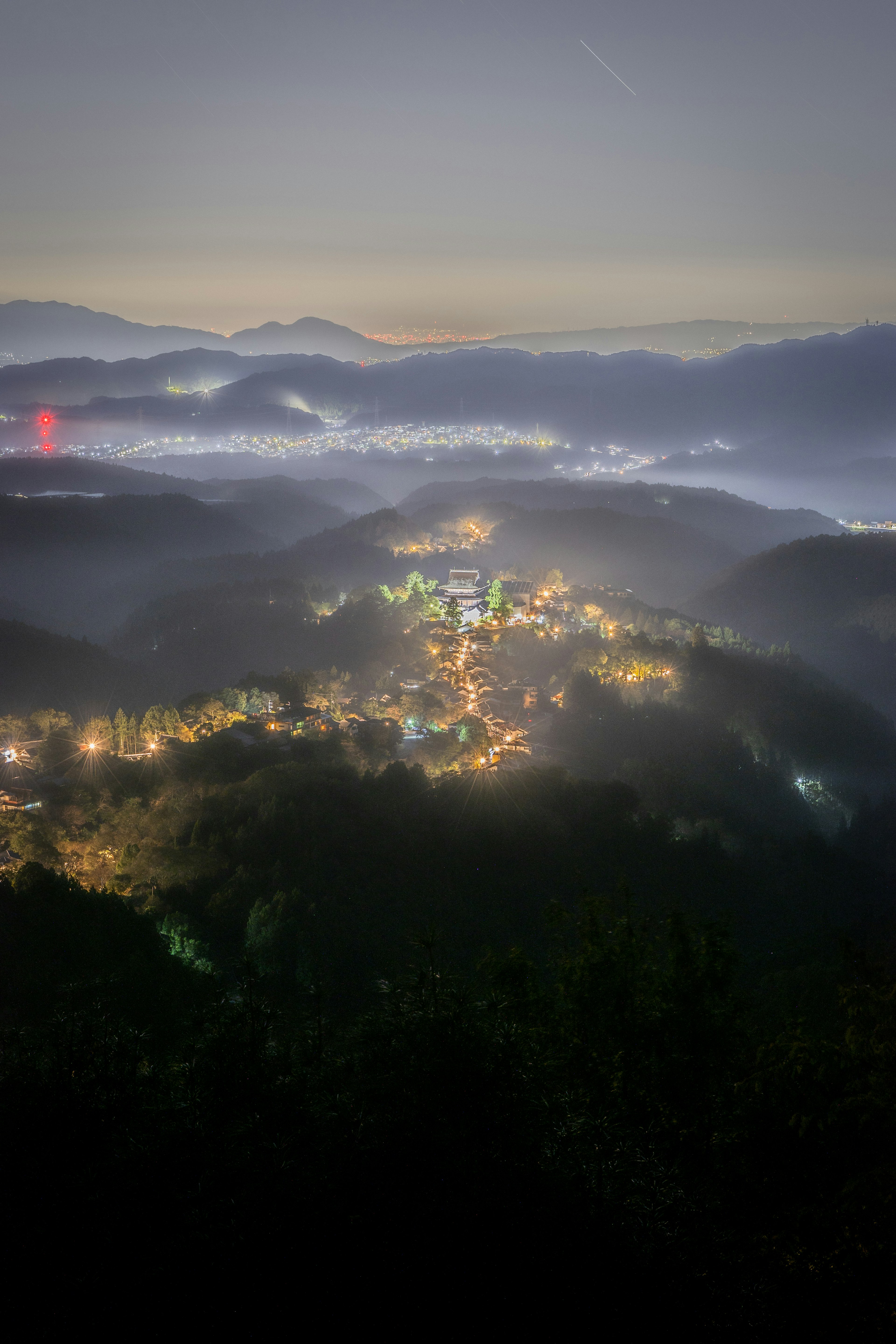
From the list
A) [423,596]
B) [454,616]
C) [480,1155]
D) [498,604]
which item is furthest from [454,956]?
[423,596]

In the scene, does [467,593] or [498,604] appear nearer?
[498,604]

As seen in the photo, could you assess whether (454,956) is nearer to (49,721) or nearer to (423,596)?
(49,721)

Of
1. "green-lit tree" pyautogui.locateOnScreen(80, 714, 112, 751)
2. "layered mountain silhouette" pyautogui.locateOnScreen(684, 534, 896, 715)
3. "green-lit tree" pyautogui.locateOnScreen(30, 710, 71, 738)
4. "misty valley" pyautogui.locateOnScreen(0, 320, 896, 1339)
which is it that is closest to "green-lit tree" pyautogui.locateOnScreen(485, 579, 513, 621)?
"misty valley" pyautogui.locateOnScreen(0, 320, 896, 1339)

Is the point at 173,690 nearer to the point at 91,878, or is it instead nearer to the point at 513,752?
the point at 513,752

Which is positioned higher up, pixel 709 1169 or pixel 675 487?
pixel 675 487

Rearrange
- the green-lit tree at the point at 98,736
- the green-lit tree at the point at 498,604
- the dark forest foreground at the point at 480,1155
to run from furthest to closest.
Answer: the green-lit tree at the point at 498,604 < the green-lit tree at the point at 98,736 < the dark forest foreground at the point at 480,1155

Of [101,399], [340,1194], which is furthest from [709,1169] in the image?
[101,399]

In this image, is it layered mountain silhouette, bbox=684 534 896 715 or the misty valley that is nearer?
the misty valley

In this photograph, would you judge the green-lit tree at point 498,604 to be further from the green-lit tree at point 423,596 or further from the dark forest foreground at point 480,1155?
the dark forest foreground at point 480,1155

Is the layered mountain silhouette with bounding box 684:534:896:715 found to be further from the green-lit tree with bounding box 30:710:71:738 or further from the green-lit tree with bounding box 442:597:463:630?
the green-lit tree with bounding box 30:710:71:738

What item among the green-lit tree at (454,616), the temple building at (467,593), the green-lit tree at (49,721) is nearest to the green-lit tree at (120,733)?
the green-lit tree at (49,721)

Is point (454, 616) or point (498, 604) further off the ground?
point (498, 604)
